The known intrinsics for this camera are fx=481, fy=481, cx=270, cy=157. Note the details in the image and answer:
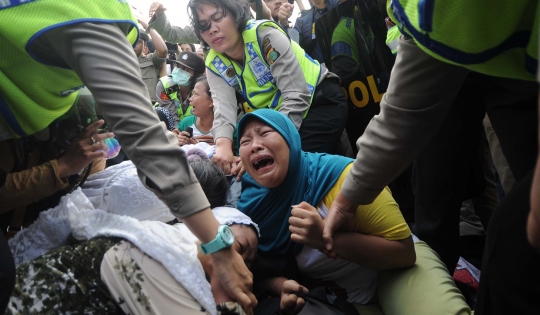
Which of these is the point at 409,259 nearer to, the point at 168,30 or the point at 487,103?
the point at 487,103

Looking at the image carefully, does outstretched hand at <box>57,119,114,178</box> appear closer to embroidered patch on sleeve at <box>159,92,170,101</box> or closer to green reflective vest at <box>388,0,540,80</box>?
green reflective vest at <box>388,0,540,80</box>

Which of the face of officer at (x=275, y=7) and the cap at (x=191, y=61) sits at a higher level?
the face of officer at (x=275, y=7)

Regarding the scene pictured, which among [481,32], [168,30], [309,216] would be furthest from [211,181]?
[168,30]

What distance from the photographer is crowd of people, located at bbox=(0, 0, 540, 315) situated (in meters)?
0.88

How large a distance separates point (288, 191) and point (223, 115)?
Result: 104 cm

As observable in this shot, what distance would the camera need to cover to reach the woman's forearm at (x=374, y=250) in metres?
1.50

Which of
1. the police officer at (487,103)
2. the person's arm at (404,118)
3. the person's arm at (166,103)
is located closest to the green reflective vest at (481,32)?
the police officer at (487,103)

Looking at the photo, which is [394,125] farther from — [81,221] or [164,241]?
[81,221]

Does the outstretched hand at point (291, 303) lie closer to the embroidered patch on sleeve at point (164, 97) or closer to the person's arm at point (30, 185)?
the person's arm at point (30, 185)

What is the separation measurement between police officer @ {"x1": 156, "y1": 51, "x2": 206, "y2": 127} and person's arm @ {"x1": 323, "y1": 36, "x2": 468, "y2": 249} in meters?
3.25

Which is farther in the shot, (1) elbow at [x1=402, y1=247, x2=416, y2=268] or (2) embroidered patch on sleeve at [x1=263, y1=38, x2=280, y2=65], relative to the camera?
(2) embroidered patch on sleeve at [x1=263, y1=38, x2=280, y2=65]

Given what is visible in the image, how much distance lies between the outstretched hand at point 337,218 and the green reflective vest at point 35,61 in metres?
0.75

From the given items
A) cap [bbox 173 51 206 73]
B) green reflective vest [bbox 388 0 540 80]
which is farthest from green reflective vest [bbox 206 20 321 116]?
cap [bbox 173 51 206 73]

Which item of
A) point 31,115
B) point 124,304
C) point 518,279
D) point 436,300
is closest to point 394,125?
point 518,279
